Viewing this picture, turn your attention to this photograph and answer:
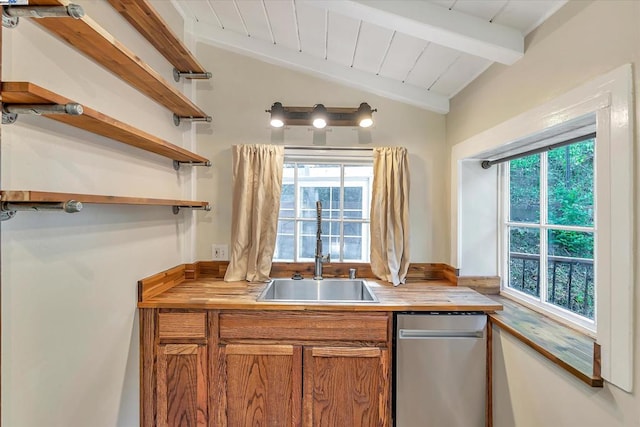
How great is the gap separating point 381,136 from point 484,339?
145cm

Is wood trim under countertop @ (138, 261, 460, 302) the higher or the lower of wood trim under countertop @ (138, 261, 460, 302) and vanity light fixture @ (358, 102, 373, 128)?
the lower

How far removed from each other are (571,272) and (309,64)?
1.95 metres

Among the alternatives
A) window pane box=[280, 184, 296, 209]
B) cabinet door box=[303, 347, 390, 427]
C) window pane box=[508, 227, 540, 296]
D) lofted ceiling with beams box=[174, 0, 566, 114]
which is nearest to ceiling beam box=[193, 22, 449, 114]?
lofted ceiling with beams box=[174, 0, 566, 114]

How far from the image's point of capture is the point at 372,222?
2.15 metres

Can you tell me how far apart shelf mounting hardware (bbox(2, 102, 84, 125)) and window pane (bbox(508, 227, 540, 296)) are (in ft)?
6.90

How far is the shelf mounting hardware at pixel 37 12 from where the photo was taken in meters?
0.84

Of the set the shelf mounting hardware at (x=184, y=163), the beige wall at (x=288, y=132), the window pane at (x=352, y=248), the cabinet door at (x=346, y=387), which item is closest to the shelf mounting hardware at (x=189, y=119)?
the beige wall at (x=288, y=132)

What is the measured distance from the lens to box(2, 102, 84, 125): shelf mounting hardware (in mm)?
857

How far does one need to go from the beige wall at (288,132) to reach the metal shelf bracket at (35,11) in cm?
131

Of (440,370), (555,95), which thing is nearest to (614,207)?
(555,95)

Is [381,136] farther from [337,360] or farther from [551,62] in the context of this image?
[337,360]

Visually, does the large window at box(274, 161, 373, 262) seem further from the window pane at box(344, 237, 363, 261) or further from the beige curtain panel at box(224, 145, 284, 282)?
the beige curtain panel at box(224, 145, 284, 282)

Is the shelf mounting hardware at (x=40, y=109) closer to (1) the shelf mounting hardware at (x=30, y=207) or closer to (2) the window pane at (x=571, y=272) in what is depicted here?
(1) the shelf mounting hardware at (x=30, y=207)

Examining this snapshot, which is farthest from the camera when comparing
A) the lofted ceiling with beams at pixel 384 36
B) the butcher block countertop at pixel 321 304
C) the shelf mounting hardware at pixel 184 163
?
the shelf mounting hardware at pixel 184 163
